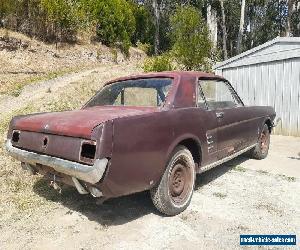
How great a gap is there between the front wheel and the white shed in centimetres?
695

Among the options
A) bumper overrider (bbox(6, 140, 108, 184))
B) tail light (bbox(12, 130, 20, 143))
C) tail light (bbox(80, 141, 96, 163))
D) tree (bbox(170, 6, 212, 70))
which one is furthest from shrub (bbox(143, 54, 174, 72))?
tail light (bbox(80, 141, 96, 163))

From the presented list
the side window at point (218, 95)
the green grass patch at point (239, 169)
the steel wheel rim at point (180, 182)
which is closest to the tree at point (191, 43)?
the green grass patch at point (239, 169)

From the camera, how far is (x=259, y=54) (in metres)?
11.3

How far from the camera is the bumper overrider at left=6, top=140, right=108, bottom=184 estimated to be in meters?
3.43

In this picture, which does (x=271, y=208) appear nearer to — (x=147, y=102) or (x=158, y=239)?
(x=158, y=239)

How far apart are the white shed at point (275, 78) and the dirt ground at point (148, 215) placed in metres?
4.42

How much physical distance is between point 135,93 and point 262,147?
3.44 meters

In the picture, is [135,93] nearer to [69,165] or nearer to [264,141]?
[69,165]

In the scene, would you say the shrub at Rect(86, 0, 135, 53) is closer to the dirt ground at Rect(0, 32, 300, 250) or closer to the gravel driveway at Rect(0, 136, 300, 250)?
the dirt ground at Rect(0, 32, 300, 250)

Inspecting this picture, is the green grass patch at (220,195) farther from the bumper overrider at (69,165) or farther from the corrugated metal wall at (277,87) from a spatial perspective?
the corrugated metal wall at (277,87)

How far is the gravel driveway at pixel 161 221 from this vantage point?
3.79m

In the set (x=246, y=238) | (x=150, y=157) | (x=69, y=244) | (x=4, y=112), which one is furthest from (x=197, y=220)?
(x=4, y=112)

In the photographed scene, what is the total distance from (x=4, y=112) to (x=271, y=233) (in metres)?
8.46

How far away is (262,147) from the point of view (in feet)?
24.1
